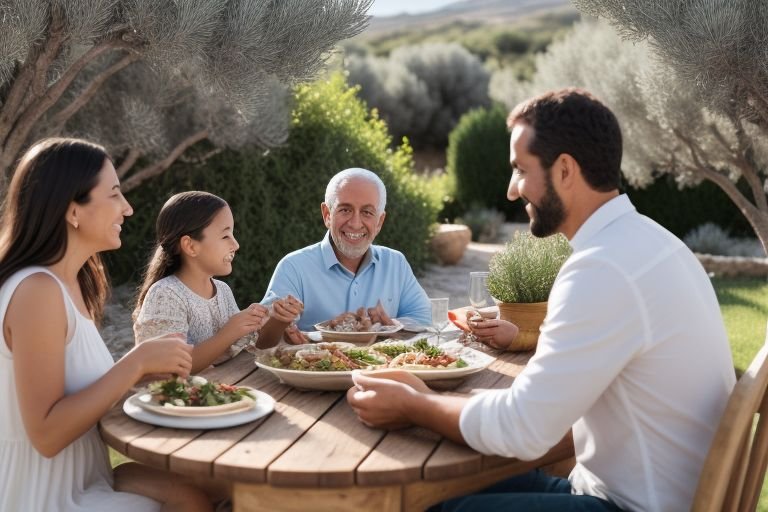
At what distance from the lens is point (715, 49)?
18.7 feet

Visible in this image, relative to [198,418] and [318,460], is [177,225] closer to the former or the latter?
[198,418]

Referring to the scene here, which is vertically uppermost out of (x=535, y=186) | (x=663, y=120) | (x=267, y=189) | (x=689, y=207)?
(x=535, y=186)

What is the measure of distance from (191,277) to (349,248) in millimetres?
824

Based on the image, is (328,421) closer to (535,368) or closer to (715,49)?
(535,368)

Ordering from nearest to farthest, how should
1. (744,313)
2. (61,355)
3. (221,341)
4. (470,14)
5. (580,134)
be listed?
(580,134)
(61,355)
(221,341)
(744,313)
(470,14)

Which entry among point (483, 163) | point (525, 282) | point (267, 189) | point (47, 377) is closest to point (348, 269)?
point (525, 282)

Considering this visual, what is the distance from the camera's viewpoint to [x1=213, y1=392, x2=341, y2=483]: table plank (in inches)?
76.1

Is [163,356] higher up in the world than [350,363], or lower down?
higher up

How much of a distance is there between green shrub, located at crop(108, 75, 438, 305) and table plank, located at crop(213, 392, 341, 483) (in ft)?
17.9

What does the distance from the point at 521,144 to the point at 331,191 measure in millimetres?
1685

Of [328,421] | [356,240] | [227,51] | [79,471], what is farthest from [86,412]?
[227,51]

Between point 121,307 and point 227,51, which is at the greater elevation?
point 227,51

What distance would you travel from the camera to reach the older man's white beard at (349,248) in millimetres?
3732

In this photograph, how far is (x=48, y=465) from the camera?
2283 mm
